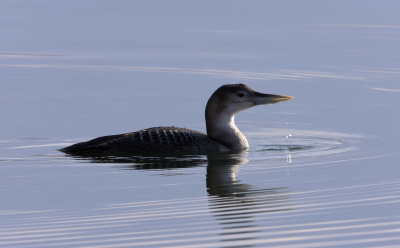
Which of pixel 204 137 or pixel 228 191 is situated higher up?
pixel 204 137

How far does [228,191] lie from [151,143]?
1.64 meters

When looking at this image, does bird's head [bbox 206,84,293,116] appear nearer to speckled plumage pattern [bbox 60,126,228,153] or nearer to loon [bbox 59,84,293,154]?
loon [bbox 59,84,293,154]

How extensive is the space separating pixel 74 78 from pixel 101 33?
15.7 ft

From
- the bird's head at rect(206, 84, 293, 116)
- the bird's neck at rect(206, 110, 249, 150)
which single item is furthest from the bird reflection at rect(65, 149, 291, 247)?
the bird's head at rect(206, 84, 293, 116)

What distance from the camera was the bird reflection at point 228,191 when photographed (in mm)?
5039

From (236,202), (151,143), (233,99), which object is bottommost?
(236,202)

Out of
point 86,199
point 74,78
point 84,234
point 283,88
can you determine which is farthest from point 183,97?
point 84,234

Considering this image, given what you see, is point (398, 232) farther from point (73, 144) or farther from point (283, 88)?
point (283, 88)

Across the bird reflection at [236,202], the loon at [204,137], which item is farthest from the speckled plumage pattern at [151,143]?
the bird reflection at [236,202]

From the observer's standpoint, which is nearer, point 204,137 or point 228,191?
point 228,191

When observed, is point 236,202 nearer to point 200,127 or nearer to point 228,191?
point 228,191

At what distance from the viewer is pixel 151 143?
24.9 ft

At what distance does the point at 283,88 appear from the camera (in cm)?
1129

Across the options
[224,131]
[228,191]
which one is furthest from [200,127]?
[228,191]
